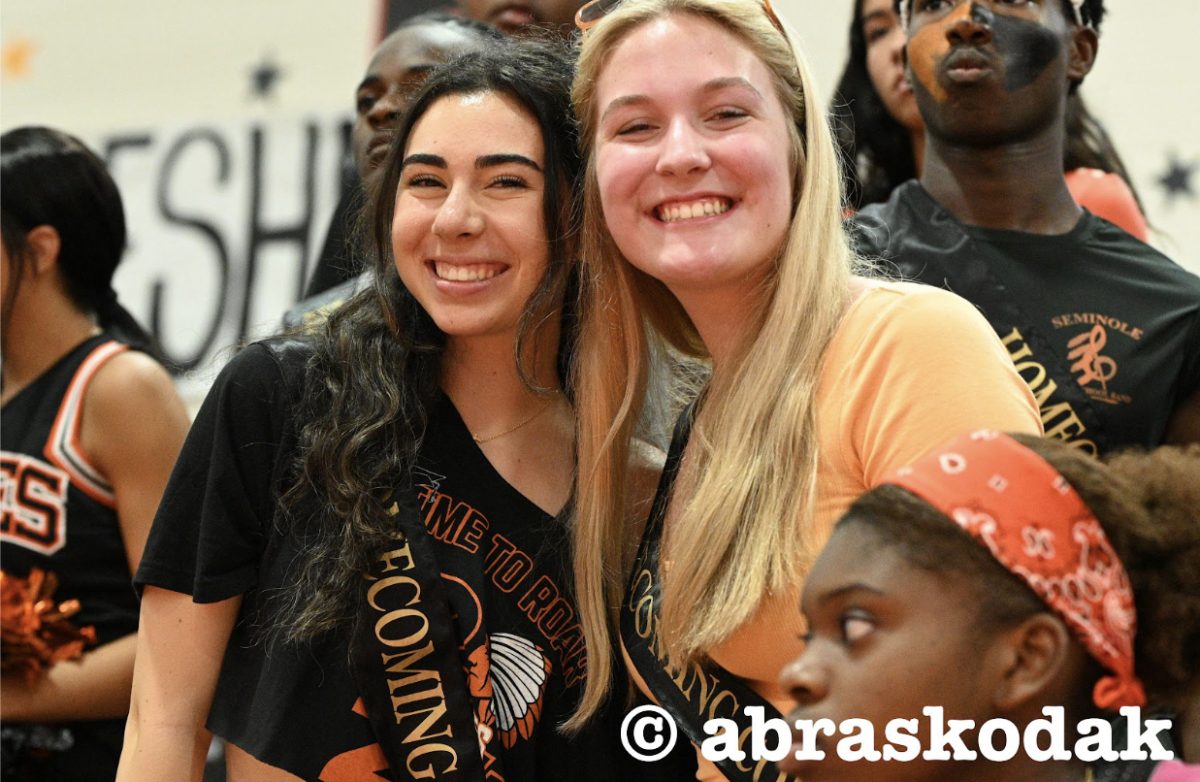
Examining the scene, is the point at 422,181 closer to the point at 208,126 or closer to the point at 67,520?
the point at 67,520

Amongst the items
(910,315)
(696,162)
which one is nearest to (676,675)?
(910,315)

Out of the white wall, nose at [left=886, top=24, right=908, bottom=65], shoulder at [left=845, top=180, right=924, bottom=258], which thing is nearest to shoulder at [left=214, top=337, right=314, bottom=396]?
shoulder at [left=845, top=180, right=924, bottom=258]

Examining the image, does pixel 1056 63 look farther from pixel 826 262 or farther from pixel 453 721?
pixel 453 721

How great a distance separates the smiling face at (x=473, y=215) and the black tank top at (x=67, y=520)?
0.89 metres

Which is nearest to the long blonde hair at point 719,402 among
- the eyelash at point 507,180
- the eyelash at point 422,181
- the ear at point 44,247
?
the eyelash at point 507,180

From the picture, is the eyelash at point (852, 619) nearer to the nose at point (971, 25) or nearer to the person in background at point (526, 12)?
the nose at point (971, 25)

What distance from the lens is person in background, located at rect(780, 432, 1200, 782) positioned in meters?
1.22

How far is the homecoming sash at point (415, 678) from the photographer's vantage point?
1883 millimetres

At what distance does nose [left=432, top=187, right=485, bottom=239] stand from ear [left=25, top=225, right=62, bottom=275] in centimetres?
119

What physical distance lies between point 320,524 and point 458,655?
0.25m

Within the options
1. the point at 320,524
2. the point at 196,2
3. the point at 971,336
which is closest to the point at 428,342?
the point at 320,524

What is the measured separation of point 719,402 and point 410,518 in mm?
439

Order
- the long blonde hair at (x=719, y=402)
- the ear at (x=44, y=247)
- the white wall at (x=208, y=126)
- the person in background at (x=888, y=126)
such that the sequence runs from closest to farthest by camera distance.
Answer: the long blonde hair at (x=719, y=402), the person in background at (x=888, y=126), the ear at (x=44, y=247), the white wall at (x=208, y=126)

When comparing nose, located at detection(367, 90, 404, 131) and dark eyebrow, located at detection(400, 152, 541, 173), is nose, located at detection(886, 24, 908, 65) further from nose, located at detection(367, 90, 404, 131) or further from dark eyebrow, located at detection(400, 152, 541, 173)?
dark eyebrow, located at detection(400, 152, 541, 173)
